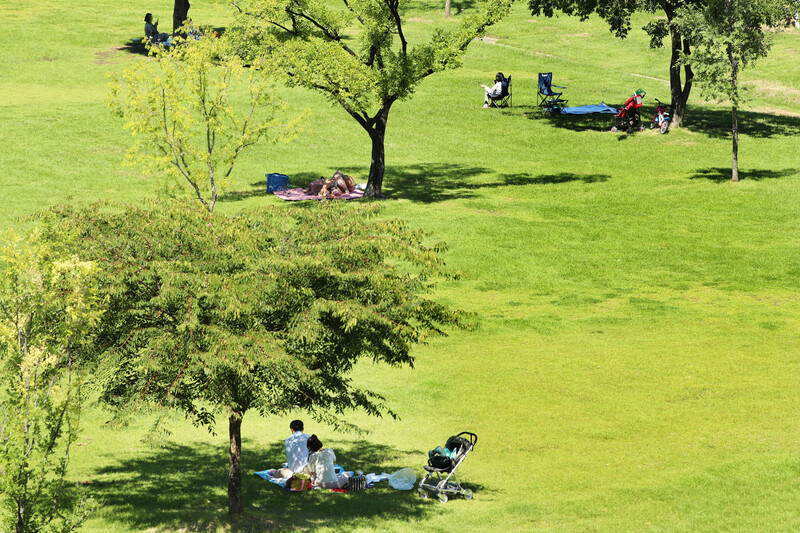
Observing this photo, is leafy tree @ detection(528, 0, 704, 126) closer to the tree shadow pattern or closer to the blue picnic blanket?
the tree shadow pattern

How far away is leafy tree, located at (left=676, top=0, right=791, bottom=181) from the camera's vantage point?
103 ft

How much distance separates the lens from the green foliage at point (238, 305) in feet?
35.8

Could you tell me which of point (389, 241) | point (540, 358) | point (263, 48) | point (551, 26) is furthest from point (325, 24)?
point (551, 26)

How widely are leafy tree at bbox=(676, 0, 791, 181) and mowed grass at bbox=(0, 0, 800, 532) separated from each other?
154 inches

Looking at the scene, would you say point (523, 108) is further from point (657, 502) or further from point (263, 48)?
point (657, 502)

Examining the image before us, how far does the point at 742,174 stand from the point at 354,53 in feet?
53.5

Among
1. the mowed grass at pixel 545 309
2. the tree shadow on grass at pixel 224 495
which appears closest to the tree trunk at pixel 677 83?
the mowed grass at pixel 545 309

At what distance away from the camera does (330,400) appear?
41.6 feet

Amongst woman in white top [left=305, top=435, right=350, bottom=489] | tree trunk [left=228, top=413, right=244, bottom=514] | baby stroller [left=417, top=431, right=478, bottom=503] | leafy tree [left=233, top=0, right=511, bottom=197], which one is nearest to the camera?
tree trunk [left=228, top=413, right=244, bottom=514]

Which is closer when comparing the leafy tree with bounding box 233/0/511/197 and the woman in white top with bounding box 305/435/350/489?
the woman in white top with bounding box 305/435/350/489

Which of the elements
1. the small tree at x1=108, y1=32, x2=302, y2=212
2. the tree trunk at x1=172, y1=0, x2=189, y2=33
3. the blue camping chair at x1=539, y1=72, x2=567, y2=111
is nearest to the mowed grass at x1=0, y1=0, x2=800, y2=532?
the blue camping chair at x1=539, y1=72, x2=567, y2=111

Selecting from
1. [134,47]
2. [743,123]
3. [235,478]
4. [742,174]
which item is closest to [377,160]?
[742,174]

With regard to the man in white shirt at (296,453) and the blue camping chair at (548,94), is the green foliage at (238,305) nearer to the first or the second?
the man in white shirt at (296,453)

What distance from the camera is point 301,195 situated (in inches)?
1239
